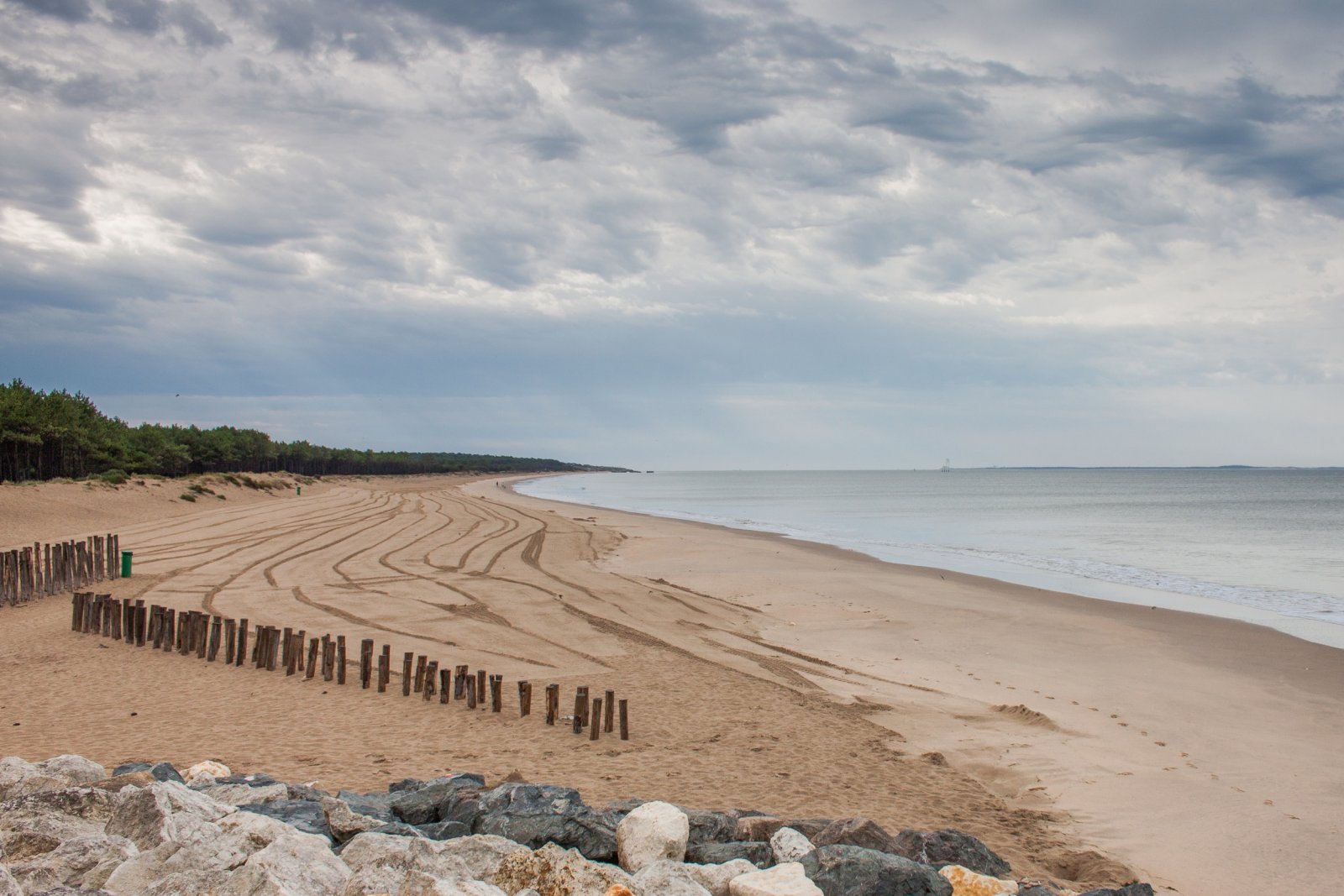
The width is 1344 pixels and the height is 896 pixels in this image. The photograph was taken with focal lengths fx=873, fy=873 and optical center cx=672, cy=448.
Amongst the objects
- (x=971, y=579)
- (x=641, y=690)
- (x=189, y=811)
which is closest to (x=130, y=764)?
(x=189, y=811)

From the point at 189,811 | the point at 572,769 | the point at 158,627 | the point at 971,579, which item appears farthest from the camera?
the point at 971,579

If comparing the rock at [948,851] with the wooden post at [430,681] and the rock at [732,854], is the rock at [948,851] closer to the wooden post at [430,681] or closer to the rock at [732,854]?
the rock at [732,854]

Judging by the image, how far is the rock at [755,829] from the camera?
6.45m

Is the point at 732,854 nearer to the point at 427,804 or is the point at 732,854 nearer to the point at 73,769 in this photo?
the point at 427,804

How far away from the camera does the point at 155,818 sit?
219 inches

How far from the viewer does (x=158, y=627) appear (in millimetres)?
14086

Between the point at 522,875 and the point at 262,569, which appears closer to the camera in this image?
the point at 522,875

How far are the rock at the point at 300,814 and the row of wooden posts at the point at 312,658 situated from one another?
3.73m

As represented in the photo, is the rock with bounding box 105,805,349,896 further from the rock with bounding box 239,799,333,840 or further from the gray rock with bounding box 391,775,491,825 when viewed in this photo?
the gray rock with bounding box 391,775,491,825

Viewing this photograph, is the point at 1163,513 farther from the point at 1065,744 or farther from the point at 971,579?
the point at 1065,744

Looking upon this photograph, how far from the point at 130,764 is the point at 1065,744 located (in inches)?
384

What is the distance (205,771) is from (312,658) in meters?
4.80

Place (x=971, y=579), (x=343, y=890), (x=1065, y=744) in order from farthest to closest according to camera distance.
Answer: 1. (x=971, y=579)
2. (x=1065, y=744)
3. (x=343, y=890)

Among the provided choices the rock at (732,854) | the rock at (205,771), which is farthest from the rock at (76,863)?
the rock at (732,854)
